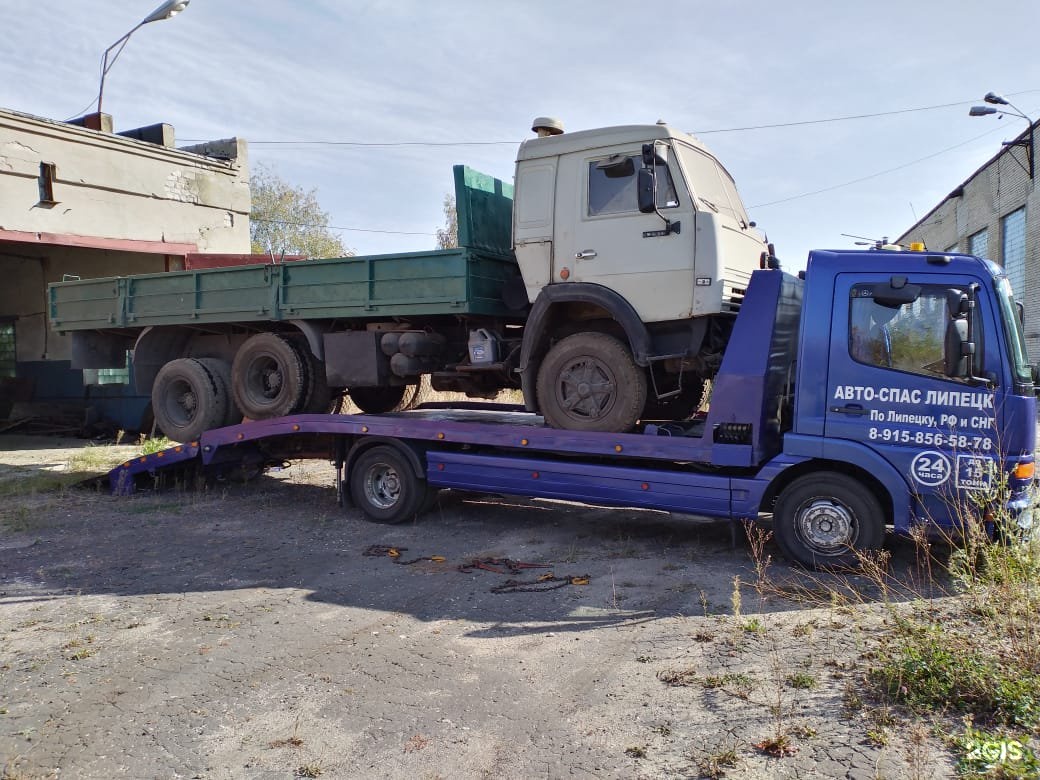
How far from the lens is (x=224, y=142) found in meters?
18.8

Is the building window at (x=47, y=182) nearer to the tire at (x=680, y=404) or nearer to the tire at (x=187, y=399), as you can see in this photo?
the tire at (x=187, y=399)

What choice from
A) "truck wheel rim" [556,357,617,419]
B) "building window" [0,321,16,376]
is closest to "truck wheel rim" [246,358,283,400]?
"truck wheel rim" [556,357,617,419]

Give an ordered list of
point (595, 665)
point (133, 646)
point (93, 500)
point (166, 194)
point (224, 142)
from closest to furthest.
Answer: point (595, 665)
point (133, 646)
point (93, 500)
point (166, 194)
point (224, 142)

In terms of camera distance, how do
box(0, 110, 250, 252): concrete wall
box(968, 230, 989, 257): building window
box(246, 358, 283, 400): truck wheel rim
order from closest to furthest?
box(246, 358, 283, 400): truck wheel rim < box(0, 110, 250, 252): concrete wall < box(968, 230, 989, 257): building window

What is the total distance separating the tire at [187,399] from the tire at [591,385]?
4.30m

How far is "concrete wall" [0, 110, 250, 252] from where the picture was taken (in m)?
14.7

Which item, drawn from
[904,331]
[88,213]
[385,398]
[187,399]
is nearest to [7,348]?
[88,213]

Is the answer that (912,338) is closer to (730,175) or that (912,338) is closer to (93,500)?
(730,175)

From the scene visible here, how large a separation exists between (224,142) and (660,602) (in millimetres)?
16919

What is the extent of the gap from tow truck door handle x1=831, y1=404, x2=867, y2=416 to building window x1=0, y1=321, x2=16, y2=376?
18.2 m

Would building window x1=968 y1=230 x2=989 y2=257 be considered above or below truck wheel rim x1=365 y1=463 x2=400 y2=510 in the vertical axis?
above

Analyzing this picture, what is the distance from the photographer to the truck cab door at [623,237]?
21.5 ft

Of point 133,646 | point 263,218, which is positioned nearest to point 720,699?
point 133,646

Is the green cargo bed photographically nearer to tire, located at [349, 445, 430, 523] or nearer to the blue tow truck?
tire, located at [349, 445, 430, 523]
